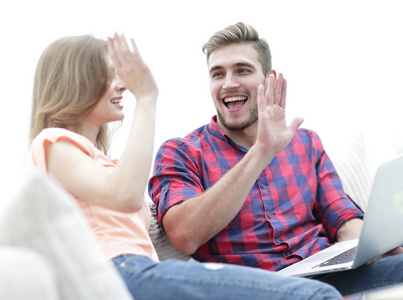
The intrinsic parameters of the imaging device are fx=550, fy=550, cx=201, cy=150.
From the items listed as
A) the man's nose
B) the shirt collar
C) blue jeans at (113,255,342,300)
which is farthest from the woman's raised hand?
the man's nose

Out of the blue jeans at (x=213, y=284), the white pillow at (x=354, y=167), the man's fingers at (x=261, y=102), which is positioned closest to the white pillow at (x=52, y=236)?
the blue jeans at (x=213, y=284)

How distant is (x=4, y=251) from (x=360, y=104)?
8.05 feet

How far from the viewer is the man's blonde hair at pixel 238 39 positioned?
213 centimetres

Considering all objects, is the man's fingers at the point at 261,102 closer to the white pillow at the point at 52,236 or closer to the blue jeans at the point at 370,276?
the blue jeans at the point at 370,276

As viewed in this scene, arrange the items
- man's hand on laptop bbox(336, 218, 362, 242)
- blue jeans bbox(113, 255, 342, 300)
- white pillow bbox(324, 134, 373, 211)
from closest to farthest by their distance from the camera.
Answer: blue jeans bbox(113, 255, 342, 300), man's hand on laptop bbox(336, 218, 362, 242), white pillow bbox(324, 134, 373, 211)

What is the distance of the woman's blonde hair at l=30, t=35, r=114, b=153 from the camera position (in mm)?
1270

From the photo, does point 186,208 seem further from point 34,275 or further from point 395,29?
point 395,29

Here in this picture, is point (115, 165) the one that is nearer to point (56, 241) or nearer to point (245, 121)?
point (56, 241)

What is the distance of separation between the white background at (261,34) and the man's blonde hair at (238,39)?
0.45 m

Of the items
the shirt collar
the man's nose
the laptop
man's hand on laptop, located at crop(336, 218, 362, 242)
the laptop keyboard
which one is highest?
the man's nose

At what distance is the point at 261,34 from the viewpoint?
280cm

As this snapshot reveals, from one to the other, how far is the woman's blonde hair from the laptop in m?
0.69

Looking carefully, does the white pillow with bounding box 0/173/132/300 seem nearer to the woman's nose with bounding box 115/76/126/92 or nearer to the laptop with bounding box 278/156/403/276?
the woman's nose with bounding box 115/76/126/92

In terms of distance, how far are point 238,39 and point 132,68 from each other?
3.40 ft
